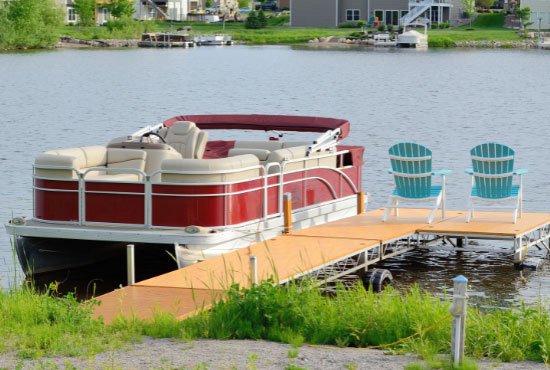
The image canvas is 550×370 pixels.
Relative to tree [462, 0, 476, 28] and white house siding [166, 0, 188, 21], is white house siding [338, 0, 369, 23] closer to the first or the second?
tree [462, 0, 476, 28]

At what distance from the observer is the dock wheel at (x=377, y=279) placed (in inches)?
609

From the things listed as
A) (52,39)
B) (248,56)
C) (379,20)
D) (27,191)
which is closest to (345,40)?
(379,20)

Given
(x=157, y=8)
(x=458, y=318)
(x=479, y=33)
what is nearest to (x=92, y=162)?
(x=458, y=318)

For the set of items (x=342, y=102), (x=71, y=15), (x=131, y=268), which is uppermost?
(x=71, y=15)

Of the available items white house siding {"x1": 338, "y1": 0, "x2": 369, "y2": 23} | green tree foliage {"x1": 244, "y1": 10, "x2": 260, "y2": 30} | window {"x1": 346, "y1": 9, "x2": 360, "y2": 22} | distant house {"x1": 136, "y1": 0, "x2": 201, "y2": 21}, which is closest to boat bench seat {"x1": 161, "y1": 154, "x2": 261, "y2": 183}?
white house siding {"x1": 338, "y1": 0, "x2": 369, "y2": 23}

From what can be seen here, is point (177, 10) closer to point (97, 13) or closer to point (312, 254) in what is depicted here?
point (97, 13)

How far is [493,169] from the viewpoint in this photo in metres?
17.1

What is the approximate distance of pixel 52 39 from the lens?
114m

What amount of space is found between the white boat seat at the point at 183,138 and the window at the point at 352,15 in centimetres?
11366

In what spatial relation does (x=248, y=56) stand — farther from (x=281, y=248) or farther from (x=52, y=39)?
(x=281, y=248)

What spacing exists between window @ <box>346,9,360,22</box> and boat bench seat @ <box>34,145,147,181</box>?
115 meters

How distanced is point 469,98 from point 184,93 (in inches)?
612

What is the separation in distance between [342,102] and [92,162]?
4395 centimetres

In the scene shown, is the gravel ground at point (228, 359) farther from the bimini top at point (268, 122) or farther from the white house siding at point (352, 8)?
the white house siding at point (352, 8)
